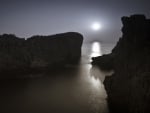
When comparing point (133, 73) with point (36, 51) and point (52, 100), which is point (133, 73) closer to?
point (52, 100)

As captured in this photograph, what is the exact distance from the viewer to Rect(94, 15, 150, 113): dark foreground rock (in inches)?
1076

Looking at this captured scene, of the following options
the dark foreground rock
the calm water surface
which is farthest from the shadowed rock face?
the dark foreground rock

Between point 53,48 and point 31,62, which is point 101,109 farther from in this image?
point 53,48

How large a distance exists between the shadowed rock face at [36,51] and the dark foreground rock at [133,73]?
67.7 metres

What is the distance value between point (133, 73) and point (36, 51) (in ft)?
283

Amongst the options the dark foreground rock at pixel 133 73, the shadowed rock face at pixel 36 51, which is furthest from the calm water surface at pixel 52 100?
the shadowed rock face at pixel 36 51

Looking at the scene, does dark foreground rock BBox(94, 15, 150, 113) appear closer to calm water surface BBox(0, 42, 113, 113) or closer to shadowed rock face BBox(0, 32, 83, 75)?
calm water surface BBox(0, 42, 113, 113)

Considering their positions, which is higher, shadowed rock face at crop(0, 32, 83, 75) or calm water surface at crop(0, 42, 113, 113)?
shadowed rock face at crop(0, 32, 83, 75)

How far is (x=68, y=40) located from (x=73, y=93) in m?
86.0

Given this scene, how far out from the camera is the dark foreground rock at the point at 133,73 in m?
27.3

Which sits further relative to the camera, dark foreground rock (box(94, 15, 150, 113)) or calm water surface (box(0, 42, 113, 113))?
calm water surface (box(0, 42, 113, 113))

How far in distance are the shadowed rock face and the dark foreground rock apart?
67713 millimetres

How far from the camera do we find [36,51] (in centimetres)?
10969

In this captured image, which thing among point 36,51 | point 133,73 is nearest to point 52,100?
point 133,73
